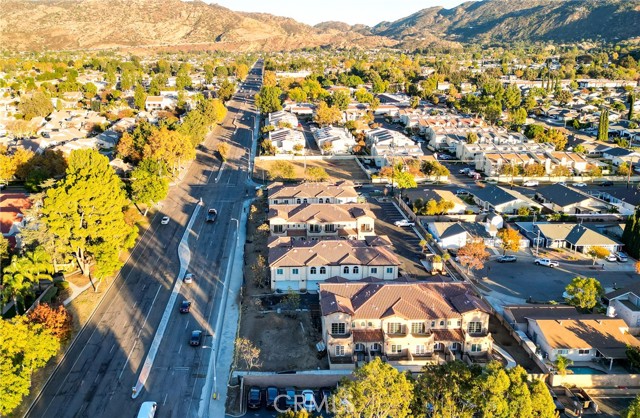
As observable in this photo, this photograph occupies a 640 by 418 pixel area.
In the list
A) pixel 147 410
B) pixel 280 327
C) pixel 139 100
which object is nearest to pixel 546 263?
pixel 280 327

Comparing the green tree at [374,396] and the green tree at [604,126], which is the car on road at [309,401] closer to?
the green tree at [374,396]

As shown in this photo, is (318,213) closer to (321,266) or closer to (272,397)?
(321,266)

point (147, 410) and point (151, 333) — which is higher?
point (147, 410)

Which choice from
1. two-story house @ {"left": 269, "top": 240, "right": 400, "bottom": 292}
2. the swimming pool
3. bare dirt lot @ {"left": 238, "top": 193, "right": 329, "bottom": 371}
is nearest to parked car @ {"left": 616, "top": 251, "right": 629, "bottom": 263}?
the swimming pool

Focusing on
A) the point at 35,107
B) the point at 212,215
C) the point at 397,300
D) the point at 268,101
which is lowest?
the point at 212,215

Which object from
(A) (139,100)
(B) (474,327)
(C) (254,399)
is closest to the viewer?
(C) (254,399)

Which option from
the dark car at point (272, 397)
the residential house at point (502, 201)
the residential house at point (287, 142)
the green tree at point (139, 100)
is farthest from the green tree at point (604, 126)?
the green tree at point (139, 100)

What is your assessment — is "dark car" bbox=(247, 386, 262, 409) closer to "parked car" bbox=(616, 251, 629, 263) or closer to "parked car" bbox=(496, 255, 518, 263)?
"parked car" bbox=(496, 255, 518, 263)
